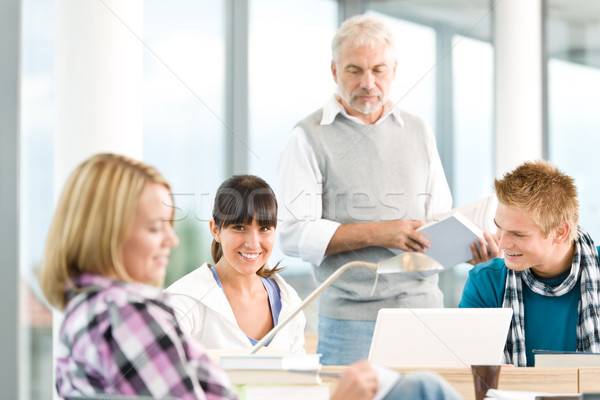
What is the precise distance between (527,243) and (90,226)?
→ 49.7 inches

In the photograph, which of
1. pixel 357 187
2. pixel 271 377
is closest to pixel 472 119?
pixel 357 187

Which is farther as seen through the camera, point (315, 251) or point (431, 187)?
point (431, 187)

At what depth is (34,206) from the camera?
2781 millimetres

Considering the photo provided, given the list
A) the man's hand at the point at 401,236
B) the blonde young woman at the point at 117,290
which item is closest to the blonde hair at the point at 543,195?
the man's hand at the point at 401,236

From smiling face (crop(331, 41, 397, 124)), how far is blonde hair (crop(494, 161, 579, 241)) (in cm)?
53

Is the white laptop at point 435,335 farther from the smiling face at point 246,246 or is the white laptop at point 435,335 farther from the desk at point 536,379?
the smiling face at point 246,246

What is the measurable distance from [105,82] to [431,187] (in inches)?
46.8

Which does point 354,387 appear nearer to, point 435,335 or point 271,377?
point 271,377

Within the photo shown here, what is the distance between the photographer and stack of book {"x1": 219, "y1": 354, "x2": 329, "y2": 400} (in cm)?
126

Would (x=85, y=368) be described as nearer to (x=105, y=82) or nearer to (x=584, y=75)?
(x=105, y=82)

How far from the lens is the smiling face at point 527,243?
72.4 inches

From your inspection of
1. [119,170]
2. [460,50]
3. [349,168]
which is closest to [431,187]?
[349,168]

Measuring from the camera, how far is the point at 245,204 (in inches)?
77.2

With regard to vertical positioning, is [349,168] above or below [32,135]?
below
